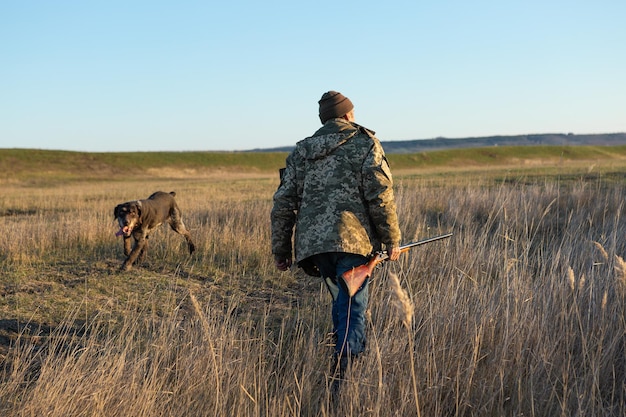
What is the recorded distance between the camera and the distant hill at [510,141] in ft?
526

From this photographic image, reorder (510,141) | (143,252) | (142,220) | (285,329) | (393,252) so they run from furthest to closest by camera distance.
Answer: (510,141) → (142,220) → (143,252) → (285,329) → (393,252)

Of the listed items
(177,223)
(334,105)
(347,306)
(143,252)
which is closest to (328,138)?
(334,105)

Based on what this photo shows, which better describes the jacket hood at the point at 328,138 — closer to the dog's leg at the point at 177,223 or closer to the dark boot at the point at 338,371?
the dark boot at the point at 338,371

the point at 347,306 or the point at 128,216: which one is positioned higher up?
the point at 128,216

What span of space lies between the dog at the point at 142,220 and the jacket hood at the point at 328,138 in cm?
410

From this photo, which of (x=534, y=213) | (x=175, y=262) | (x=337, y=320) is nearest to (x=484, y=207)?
(x=534, y=213)

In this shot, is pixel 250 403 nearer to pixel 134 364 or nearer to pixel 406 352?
pixel 134 364

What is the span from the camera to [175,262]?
24.3ft

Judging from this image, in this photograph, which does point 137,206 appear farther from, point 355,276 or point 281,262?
point 355,276

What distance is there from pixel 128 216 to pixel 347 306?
4.78 meters

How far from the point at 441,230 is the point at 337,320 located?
5.52 metres

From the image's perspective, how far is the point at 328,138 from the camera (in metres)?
3.56

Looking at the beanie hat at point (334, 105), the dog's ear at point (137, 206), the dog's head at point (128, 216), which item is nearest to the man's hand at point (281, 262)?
the beanie hat at point (334, 105)

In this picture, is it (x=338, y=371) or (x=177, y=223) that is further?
(x=177, y=223)
